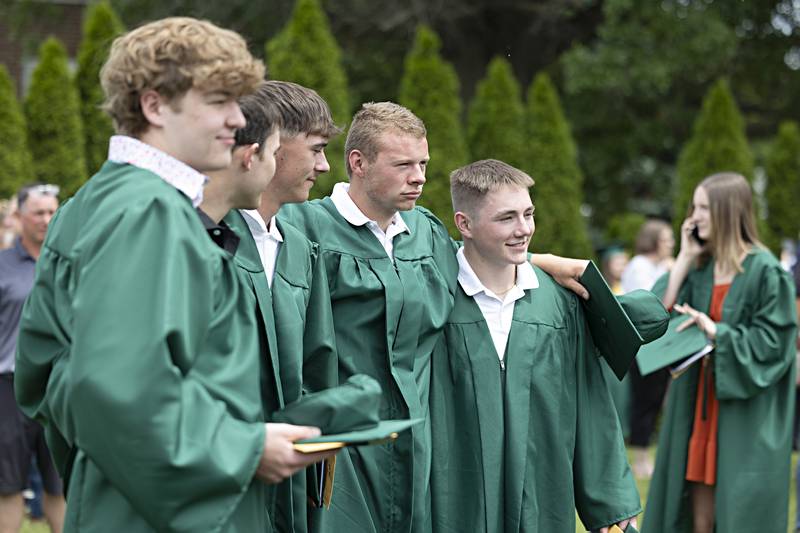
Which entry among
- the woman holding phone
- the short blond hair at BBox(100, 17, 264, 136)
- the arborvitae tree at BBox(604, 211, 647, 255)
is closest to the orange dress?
the woman holding phone

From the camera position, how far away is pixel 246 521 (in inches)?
106

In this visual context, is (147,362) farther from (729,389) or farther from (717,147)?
(717,147)

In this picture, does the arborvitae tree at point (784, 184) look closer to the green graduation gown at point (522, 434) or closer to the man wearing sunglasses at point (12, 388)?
the man wearing sunglasses at point (12, 388)

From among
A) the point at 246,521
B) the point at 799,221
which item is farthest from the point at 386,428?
the point at 799,221

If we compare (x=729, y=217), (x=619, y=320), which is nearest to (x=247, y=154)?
(x=619, y=320)

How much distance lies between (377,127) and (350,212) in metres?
0.35

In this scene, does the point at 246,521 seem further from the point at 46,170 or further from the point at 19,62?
the point at 19,62

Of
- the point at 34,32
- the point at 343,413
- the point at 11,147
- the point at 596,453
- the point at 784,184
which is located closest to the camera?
the point at 343,413

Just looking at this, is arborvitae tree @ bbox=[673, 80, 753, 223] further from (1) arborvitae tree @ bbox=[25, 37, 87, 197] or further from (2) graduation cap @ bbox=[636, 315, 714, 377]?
(2) graduation cap @ bbox=[636, 315, 714, 377]

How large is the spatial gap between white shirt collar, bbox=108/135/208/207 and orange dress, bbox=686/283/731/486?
14.4 feet

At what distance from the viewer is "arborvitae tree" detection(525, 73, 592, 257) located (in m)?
14.1

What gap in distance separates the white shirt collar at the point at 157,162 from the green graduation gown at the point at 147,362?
0.08 feet

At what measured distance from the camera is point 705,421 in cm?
643

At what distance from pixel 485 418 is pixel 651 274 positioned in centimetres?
695
